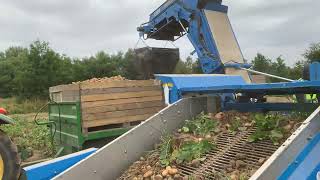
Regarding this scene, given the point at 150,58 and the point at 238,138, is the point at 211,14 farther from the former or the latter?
the point at 238,138

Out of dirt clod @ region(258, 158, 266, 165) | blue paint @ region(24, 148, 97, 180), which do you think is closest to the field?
blue paint @ region(24, 148, 97, 180)

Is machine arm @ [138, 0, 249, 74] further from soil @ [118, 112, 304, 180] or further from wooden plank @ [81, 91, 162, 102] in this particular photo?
soil @ [118, 112, 304, 180]

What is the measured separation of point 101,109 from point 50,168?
3257 mm

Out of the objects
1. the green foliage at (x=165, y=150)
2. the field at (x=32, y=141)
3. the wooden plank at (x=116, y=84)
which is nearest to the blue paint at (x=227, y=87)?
the green foliage at (x=165, y=150)

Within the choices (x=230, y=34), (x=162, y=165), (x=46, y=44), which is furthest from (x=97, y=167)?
(x=46, y=44)

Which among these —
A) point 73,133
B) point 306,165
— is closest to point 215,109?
point 306,165

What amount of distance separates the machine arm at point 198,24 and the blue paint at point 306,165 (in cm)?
566

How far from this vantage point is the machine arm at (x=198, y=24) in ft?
28.0

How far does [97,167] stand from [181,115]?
3.34 feet

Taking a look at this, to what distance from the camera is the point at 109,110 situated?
22.0 feet

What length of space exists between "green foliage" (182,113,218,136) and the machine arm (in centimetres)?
447

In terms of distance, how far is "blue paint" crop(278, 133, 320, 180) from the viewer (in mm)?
2543

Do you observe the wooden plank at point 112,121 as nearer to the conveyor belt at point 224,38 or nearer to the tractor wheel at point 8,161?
the tractor wheel at point 8,161

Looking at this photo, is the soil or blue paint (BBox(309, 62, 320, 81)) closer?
the soil
